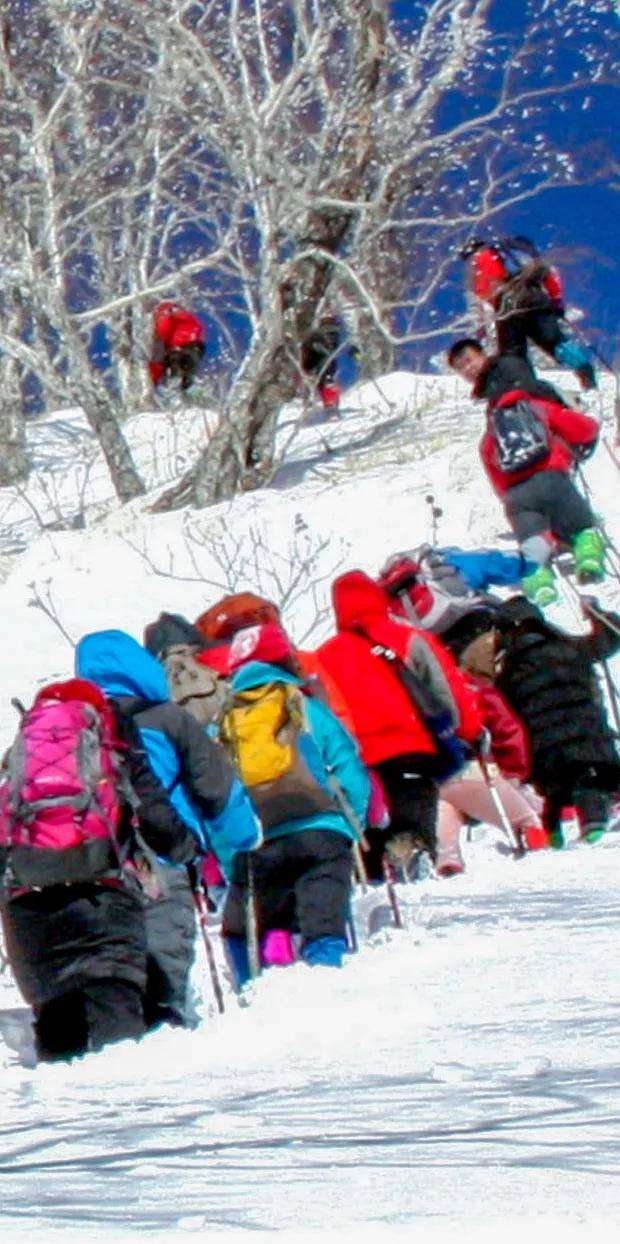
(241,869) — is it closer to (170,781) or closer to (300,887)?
(300,887)

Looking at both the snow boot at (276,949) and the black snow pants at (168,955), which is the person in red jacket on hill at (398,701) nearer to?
the snow boot at (276,949)

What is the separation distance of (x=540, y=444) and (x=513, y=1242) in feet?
31.2

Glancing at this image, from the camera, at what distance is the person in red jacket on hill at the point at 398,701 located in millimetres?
7492

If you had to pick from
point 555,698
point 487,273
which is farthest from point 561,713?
point 487,273

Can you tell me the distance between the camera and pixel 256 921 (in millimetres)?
6223

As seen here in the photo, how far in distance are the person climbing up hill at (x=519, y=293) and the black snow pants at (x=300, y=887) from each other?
6327 mm

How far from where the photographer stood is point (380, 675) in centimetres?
754

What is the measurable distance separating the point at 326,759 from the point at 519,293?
629cm

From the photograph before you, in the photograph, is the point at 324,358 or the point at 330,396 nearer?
the point at 324,358

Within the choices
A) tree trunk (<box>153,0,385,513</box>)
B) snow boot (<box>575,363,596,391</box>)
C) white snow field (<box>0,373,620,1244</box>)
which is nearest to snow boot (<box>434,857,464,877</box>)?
white snow field (<box>0,373,620,1244</box>)

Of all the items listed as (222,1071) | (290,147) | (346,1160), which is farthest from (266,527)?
(346,1160)

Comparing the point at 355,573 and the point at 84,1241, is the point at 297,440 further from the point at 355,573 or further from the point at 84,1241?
the point at 84,1241

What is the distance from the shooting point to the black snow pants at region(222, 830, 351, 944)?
5.99 meters

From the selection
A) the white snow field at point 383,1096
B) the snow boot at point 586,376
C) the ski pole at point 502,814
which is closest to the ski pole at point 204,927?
the white snow field at point 383,1096
